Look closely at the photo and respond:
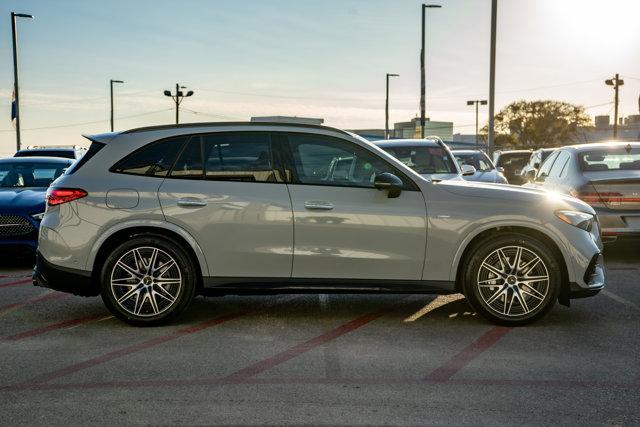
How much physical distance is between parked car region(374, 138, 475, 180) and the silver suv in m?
6.01

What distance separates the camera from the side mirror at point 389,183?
6.38 metres

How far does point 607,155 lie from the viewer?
11352 mm

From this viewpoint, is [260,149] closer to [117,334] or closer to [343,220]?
[343,220]

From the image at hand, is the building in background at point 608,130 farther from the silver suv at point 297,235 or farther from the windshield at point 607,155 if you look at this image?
the silver suv at point 297,235

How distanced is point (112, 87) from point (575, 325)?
51.7 meters

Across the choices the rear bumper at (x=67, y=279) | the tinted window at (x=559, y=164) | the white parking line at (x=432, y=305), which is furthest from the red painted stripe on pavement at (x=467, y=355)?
the tinted window at (x=559, y=164)

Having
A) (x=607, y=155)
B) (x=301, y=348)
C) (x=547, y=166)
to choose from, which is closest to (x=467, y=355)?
(x=301, y=348)

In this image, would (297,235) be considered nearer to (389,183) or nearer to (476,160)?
(389,183)

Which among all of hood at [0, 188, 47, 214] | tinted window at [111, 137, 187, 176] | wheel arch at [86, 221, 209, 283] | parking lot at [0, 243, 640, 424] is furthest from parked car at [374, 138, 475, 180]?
wheel arch at [86, 221, 209, 283]

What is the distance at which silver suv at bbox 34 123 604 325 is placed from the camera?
645 cm

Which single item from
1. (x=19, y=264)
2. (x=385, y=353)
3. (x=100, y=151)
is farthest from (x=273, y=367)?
(x=19, y=264)

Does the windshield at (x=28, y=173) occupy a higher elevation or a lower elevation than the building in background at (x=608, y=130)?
lower

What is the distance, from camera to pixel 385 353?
18.7 feet

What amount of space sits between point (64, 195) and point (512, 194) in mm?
3702
